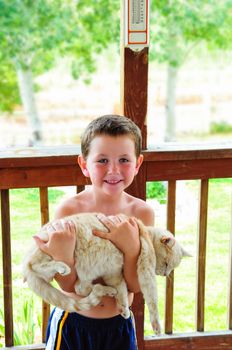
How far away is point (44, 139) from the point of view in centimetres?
1206

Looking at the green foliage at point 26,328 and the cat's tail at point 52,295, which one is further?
the green foliage at point 26,328

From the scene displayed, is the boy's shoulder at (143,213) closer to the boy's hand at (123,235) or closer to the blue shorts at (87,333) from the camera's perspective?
the boy's hand at (123,235)

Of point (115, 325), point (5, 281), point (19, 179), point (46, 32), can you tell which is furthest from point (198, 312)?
point (46, 32)

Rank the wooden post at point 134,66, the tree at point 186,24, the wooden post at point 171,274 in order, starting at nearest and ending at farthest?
the wooden post at point 134,66 → the wooden post at point 171,274 → the tree at point 186,24

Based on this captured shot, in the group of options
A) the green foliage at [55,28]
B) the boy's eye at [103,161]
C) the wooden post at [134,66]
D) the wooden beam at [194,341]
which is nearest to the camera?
the boy's eye at [103,161]

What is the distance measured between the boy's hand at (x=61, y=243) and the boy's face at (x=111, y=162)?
9.0 inches

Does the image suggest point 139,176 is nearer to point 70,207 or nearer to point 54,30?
Answer: point 70,207

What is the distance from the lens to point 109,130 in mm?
1932

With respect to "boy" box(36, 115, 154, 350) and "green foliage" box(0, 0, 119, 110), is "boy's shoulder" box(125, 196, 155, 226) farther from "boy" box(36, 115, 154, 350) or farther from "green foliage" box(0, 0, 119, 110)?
"green foliage" box(0, 0, 119, 110)

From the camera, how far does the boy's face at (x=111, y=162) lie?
1914 millimetres

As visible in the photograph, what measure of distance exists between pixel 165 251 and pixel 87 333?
18.0 inches

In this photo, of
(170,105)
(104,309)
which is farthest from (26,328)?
(170,105)

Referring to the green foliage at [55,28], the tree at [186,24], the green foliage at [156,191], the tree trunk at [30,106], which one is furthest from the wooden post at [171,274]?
the tree trunk at [30,106]

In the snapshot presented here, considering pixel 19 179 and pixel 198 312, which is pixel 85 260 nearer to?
pixel 19 179
